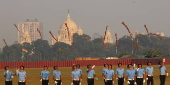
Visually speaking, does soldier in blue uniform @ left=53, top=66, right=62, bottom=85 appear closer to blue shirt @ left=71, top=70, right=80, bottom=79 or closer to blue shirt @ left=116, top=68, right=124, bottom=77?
blue shirt @ left=71, top=70, right=80, bottom=79

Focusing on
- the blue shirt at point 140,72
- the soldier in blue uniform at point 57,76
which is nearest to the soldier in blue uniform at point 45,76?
the soldier in blue uniform at point 57,76

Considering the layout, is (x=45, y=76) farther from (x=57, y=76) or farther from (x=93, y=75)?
(x=93, y=75)

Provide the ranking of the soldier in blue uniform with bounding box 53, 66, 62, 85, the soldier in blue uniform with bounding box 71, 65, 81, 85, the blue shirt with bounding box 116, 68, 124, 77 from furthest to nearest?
the soldier in blue uniform with bounding box 53, 66, 62, 85 → the blue shirt with bounding box 116, 68, 124, 77 → the soldier in blue uniform with bounding box 71, 65, 81, 85

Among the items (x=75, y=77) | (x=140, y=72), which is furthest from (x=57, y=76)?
(x=140, y=72)

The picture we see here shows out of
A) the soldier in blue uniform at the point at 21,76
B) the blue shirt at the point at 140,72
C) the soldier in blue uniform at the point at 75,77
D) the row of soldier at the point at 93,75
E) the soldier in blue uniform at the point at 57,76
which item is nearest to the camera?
the soldier in blue uniform at the point at 75,77

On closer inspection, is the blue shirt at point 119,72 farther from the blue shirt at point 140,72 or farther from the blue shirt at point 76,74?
the blue shirt at point 76,74

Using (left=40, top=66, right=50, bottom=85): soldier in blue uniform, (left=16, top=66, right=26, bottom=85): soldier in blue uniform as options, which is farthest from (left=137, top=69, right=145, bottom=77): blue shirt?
(left=16, top=66, right=26, bottom=85): soldier in blue uniform

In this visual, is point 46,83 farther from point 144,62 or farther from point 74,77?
point 144,62

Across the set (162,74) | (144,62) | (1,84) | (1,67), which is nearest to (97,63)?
(144,62)

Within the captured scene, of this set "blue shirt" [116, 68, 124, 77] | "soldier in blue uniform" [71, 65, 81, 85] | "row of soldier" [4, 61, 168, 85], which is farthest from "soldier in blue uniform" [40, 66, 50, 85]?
"blue shirt" [116, 68, 124, 77]

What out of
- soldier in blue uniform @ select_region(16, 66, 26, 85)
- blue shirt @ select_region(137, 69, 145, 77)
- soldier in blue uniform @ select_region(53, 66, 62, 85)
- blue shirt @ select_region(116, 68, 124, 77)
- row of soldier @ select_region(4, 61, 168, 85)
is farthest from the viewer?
blue shirt @ select_region(137, 69, 145, 77)

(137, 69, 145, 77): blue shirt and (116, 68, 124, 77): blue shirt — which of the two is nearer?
(116, 68, 124, 77): blue shirt

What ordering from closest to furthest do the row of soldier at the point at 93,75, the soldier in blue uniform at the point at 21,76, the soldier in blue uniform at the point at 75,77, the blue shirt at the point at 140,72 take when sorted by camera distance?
the soldier in blue uniform at the point at 75,77, the row of soldier at the point at 93,75, the soldier in blue uniform at the point at 21,76, the blue shirt at the point at 140,72

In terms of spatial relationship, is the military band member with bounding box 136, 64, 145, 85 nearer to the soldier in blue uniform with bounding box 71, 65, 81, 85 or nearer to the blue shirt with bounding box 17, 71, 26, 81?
the soldier in blue uniform with bounding box 71, 65, 81, 85
